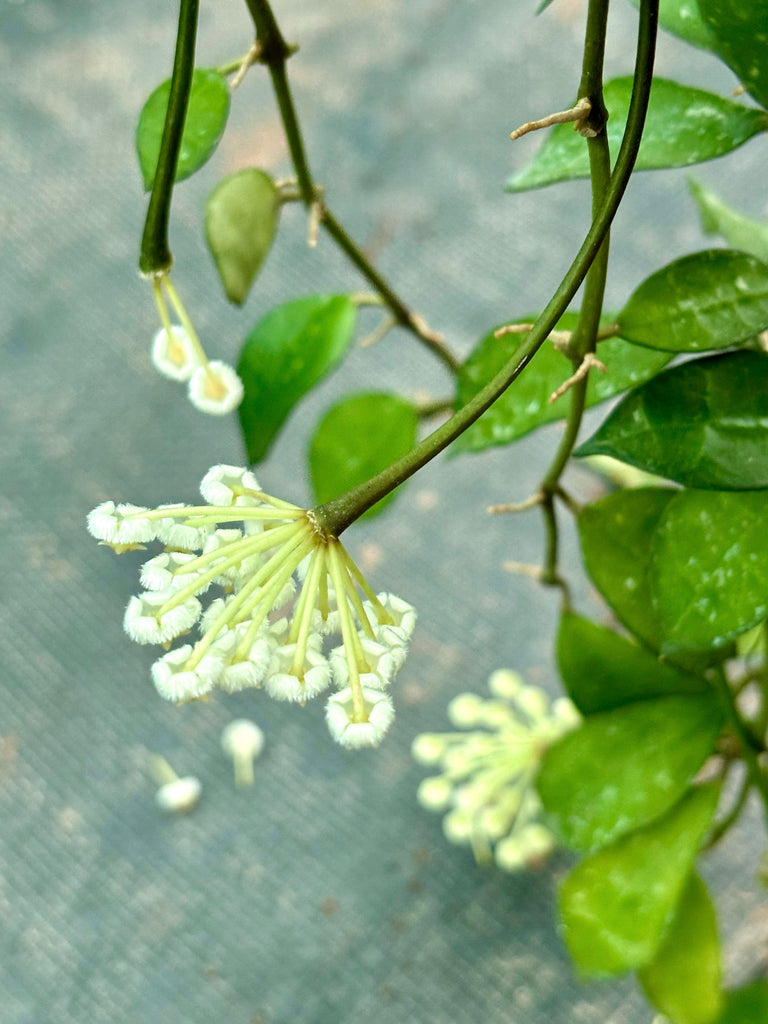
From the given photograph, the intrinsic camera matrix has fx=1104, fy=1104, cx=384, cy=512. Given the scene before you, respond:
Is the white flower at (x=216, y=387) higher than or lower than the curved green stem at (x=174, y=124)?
lower

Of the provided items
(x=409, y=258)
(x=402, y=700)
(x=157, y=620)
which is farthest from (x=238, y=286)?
(x=409, y=258)

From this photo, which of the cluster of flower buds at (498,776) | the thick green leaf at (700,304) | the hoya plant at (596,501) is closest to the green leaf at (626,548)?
the hoya plant at (596,501)

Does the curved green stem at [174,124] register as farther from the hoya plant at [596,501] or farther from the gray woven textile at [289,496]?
the gray woven textile at [289,496]

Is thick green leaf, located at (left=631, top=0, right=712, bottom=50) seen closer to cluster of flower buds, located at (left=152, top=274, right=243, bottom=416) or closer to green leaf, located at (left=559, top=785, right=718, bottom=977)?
cluster of flower buds, located at (left=152, top=274, right=243, bottom=416)

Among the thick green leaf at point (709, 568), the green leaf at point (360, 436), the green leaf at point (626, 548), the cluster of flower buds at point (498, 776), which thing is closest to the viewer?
the thick green leaf at point (709, 568)

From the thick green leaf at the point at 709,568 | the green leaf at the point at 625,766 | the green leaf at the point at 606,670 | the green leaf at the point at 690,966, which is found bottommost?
the green leaf at the point at 690,966

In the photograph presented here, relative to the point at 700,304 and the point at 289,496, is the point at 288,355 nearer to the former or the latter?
the point at 700,304

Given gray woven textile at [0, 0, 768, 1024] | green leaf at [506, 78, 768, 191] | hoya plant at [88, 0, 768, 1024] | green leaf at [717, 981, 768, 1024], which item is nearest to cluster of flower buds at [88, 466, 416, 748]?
hoya plant at [88, 0, 768, 1024]

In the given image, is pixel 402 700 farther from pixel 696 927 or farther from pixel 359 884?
pixel 696 927
